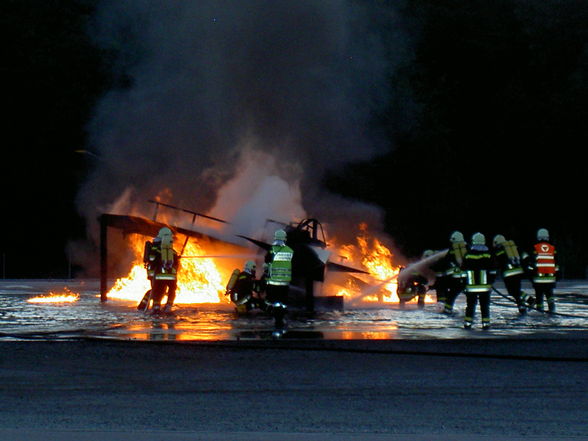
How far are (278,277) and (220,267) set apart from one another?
31.2 feet

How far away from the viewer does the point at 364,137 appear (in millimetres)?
41125

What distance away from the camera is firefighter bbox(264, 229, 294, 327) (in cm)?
1495

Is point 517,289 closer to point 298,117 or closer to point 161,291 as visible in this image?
point 161,291

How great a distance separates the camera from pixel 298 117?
30.3 metres

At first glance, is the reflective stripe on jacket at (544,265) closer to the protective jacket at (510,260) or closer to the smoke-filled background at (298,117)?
the protective jacket at (510,260)

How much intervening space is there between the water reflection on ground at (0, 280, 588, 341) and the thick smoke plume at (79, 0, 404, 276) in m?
4.95

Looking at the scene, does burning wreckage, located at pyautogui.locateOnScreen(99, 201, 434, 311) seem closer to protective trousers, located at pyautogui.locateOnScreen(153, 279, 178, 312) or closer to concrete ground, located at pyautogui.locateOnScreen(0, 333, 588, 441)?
protective trousers, located at pyautogui.locateOnScreen(153, 279, 178, 312)

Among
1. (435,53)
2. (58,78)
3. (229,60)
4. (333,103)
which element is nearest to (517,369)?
(229,60)

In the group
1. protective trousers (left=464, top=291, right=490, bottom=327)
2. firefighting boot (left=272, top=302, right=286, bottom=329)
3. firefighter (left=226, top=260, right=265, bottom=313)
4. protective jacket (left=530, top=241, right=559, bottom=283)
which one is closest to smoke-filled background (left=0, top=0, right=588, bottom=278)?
firefighter (left=226, top=260, right=265, bottom=313)

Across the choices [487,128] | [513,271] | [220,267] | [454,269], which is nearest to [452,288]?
[454,269]

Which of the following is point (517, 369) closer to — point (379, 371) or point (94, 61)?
point (379, 371)

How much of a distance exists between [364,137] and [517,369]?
30887 millimetres

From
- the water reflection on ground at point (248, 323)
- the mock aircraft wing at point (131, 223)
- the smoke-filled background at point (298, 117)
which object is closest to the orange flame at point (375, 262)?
the smoke-filled background at point (298, 117)

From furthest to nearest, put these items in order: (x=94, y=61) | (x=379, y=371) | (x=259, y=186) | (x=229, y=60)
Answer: (x=94, y=61)
(x=229, y=60)
(x=259, y=186)
(x=379, y=371)
